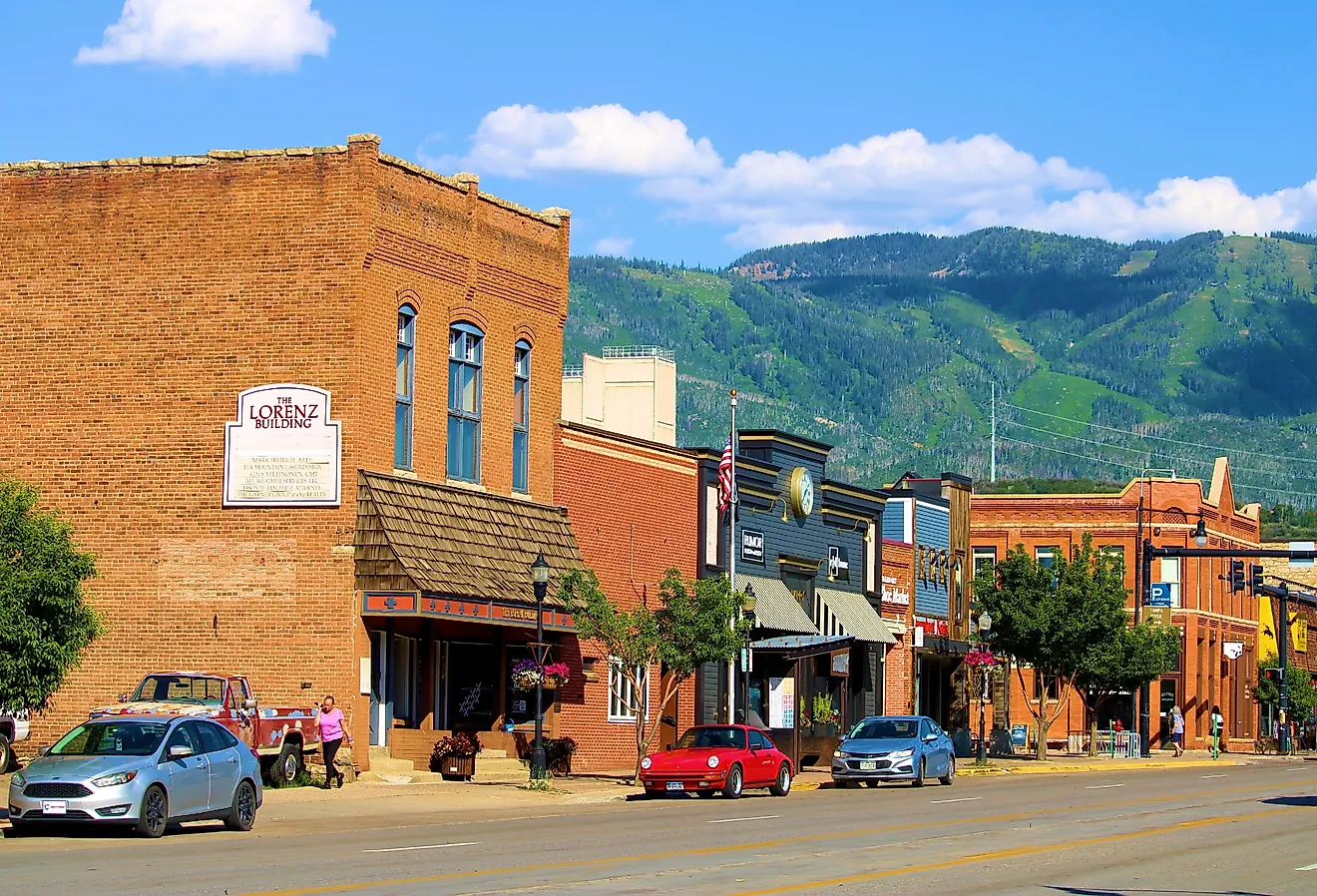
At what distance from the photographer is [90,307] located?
128 feet

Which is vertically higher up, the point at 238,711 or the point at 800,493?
the point at 800,493

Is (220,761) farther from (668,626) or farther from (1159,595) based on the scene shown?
(1159,595)

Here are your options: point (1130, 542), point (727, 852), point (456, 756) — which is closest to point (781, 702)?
point (456, 756)

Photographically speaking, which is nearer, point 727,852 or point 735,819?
point 727,852

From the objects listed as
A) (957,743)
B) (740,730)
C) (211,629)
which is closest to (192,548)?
(211,629)

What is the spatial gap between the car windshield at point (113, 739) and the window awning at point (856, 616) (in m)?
32.3

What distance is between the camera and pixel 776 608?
5166cm

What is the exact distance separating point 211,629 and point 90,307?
6.88 m

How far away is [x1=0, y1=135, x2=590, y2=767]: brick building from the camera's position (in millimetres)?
37219

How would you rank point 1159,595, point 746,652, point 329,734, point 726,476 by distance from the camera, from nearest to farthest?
point 329,734, point 726,476, point 746,652, point 1159,595

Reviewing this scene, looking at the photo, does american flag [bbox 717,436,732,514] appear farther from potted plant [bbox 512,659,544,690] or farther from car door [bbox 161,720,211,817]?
car door [bbox 161,720,211,817]

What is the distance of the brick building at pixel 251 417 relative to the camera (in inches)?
1465

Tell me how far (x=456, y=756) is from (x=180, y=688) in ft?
24.3

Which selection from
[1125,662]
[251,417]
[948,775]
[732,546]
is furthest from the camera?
[1125,662]
